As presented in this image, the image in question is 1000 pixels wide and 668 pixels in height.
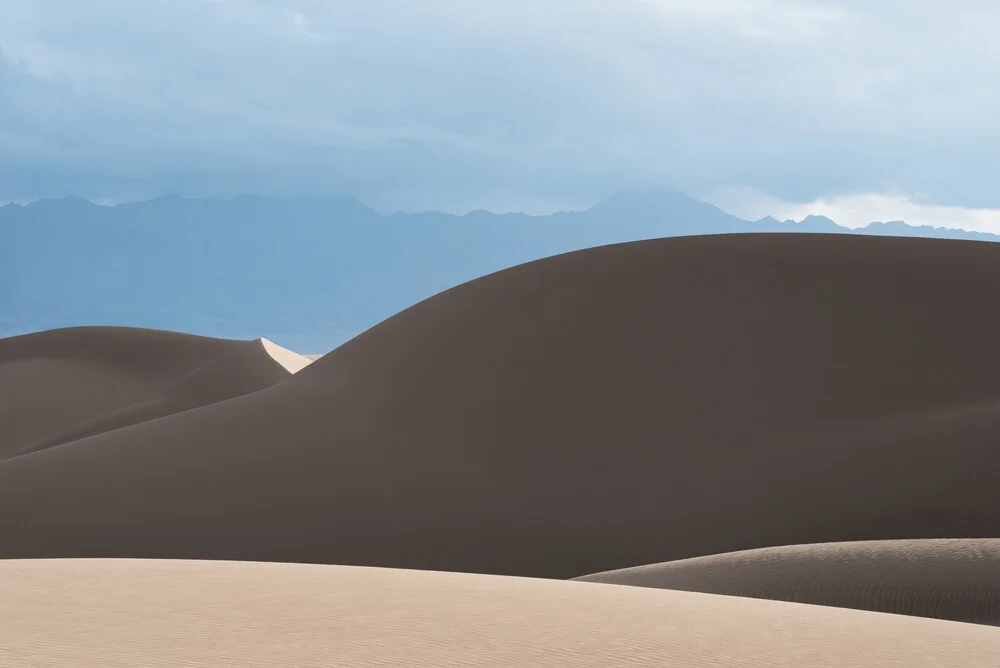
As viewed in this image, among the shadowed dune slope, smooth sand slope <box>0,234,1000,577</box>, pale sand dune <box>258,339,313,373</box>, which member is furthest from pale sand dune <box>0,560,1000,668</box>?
pale sand dune <box>258,339,313,373</box>

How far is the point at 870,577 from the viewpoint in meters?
6.82

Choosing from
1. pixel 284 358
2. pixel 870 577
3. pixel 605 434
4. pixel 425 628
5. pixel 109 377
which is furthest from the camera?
pixel 284 358

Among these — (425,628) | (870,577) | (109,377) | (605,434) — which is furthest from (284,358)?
(425,628)

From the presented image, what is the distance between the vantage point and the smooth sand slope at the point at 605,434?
13883 mm

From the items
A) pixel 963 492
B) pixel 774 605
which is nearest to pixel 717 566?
pixel 774 605

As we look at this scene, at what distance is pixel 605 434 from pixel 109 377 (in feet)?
95.7

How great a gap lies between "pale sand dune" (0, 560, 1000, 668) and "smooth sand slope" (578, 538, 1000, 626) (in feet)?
5.71

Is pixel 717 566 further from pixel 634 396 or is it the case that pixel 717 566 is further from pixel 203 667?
pixel 634 396

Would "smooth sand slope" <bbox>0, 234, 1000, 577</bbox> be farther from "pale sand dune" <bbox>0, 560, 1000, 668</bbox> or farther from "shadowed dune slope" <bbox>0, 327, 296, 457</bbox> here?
"shadowed dune slope" <bbox>0, 327, 296, 457</bbox>

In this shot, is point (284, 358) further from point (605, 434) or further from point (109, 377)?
point (605, 434)

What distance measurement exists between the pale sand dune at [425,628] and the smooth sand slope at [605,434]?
8.79m

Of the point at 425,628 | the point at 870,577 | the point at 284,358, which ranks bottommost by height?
the point at 870,577

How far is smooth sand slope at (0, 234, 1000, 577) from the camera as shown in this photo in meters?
13.9

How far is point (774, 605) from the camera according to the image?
4.98 m
